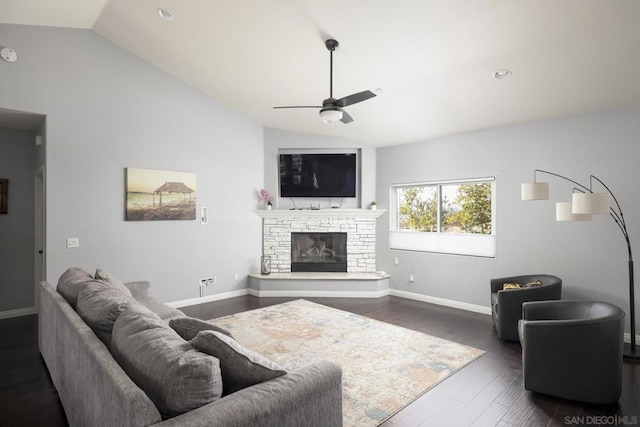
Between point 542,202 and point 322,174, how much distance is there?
3.62m

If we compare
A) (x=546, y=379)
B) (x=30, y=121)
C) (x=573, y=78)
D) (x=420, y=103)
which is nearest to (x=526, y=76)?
(x=573, y=78)

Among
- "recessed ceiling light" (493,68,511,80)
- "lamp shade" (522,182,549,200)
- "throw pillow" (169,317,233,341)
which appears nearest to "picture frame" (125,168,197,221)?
"throw pillow" (169,317,233,341)

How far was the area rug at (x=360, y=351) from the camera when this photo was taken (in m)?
2.85

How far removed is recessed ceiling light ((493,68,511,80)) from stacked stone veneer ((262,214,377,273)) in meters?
3.41

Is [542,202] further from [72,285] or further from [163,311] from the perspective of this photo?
[72,285]

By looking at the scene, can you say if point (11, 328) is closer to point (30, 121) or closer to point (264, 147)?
point (30, 121)

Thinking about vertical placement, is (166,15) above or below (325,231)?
above

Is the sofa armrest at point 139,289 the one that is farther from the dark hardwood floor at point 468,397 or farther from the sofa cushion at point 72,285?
the dark hardwood floor at point 468,397

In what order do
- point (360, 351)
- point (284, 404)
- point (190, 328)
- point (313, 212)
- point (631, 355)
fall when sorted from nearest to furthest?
point (284, 404)
point (190, 328)
point (631, 355)
point (360, 351)
point (313, 212)

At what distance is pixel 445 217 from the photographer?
19.7ft

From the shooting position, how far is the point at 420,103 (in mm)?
4859

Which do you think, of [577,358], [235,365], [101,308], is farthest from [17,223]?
[577,358]

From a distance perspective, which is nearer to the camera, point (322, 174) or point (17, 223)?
point (17, 223)

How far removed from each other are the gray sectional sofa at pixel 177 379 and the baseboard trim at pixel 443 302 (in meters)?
4.31
